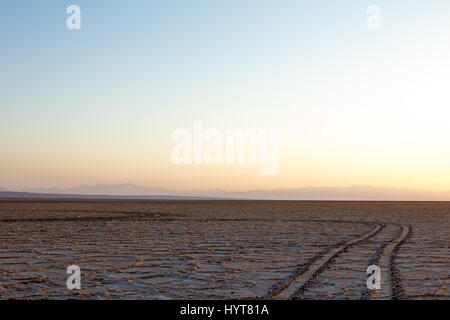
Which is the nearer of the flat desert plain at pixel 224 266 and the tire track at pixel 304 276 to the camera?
the tire track at pixel 304 276

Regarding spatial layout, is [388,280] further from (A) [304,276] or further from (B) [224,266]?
(B) [224,266]

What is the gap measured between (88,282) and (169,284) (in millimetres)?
839

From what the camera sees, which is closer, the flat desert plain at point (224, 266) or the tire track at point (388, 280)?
the tire track at point (388, 280)

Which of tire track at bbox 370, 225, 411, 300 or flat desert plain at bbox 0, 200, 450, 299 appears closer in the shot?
tire track at bbox 370, 225, 411, 300

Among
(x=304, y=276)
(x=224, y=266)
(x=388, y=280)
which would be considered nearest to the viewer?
(x=388, y=280)

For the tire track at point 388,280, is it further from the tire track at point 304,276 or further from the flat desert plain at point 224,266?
the tire track at point 304,276

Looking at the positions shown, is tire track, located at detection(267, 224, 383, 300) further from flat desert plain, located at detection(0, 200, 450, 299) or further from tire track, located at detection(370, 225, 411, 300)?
tire track, located at detection(370, 225, 411, 300)

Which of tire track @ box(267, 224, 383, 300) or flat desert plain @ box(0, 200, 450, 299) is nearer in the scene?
tire track @ box(267, 224, 383, 300)

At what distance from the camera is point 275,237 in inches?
376

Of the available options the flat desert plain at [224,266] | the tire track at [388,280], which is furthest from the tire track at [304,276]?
the tire track at [388,280]

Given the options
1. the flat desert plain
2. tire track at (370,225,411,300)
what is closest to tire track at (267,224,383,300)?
the flat desert plain

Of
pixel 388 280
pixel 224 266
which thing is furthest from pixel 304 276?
pixel 224 266

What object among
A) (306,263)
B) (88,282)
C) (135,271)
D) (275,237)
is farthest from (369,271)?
(275,237)
